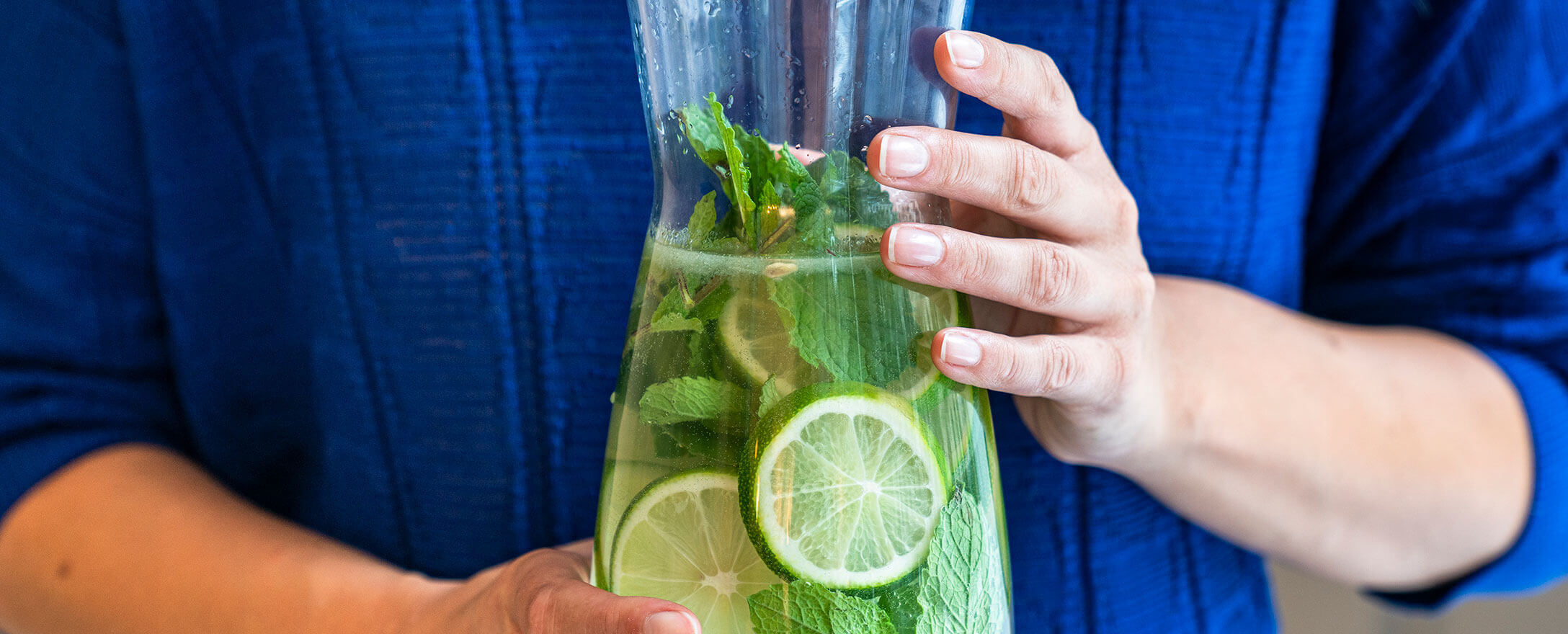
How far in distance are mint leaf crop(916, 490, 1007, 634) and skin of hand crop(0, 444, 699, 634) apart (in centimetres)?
25

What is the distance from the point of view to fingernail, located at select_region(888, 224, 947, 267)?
1.08 feet

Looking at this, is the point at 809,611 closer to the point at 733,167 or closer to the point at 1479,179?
the point at 733,167

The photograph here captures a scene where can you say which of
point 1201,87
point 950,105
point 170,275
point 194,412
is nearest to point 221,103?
point 170,275

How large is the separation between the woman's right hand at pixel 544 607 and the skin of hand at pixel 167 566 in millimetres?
51

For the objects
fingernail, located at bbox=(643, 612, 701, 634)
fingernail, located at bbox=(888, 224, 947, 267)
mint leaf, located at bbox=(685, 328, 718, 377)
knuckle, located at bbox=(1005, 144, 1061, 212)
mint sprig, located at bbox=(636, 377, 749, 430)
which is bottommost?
fingernail, located at bbox=(643, 612, 701, 634)

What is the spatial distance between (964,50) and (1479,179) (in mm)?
529

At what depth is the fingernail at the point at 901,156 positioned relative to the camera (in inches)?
12.7

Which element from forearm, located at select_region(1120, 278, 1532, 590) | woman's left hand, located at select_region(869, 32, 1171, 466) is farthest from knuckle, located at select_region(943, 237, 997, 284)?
forearm, located at select_region(1120, 278, 1532, 590)

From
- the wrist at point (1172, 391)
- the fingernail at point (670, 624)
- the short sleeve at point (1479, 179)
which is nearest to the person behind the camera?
the fingernail at point (670, 624)

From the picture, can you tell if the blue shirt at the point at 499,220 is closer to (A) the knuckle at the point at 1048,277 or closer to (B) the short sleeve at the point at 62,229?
(B) the short sleeve at the point at 62,229

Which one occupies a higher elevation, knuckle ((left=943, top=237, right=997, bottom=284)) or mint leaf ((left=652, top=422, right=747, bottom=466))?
knuckle ((left=943, top=237, right=997, bottom=284))

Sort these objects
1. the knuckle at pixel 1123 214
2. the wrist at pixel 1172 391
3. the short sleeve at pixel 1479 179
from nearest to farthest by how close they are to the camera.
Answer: the knuckle at pixel 1123 214 < the wrist at pixel 1172 391 < the short sleeve at pixel 1479 179

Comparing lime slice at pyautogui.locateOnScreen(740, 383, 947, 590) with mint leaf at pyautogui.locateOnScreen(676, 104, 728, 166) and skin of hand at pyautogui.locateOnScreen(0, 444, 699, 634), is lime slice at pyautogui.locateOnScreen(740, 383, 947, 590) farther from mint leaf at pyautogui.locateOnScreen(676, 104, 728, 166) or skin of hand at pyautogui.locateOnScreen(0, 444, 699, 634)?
skin of hand at pyautogui.locateOnScreen(0, 444, 699, 634)

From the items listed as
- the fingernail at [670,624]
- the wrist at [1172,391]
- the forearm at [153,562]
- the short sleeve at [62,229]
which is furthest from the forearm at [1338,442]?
the short sleeve at [62,229]
